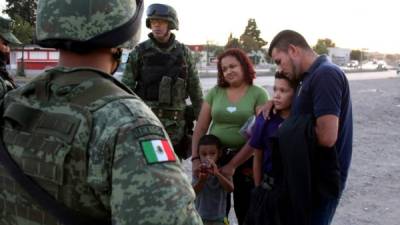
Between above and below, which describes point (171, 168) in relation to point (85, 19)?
below

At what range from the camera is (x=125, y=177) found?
1258mm

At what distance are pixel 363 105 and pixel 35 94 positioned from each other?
15.8 meters

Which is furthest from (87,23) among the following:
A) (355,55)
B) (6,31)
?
(355,55)

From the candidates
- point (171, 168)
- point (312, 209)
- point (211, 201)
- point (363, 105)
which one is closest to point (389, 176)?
point (211, 201)

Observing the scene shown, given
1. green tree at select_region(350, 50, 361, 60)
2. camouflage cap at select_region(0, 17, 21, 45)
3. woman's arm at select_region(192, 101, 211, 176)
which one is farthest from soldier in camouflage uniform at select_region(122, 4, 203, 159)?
green tree at select_region(350, 50, 361, 60)

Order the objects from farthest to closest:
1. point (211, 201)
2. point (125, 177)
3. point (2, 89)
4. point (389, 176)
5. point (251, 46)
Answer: point (251, 46) < point (389, 176) < point (211, 201) < point (2, 89) < point (125, 177)

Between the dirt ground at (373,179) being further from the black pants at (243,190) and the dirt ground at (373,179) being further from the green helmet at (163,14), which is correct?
the green helmet at (163,14)

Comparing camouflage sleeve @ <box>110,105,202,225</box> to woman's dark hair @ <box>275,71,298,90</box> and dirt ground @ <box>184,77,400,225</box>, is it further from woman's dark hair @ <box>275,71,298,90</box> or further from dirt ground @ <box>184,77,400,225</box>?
dirt ground @ <box>184,77,400,225</box>

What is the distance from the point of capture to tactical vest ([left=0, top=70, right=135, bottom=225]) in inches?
53.5

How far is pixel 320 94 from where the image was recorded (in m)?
2.63

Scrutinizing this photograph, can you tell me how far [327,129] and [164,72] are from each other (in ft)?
6.20

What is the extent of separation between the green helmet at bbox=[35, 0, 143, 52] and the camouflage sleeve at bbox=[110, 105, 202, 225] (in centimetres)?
32

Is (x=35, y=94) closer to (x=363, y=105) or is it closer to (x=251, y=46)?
(x=363, y=105)

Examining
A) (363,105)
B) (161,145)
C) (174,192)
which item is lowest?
(363,105)
